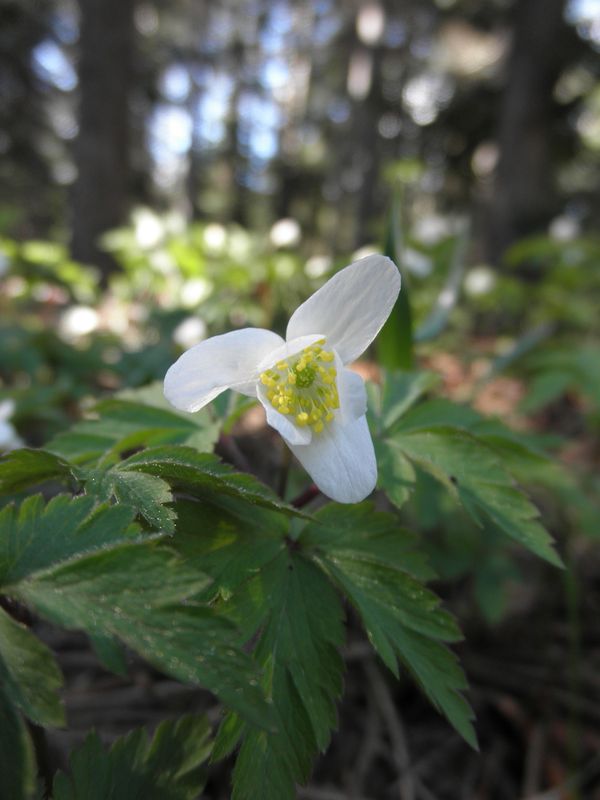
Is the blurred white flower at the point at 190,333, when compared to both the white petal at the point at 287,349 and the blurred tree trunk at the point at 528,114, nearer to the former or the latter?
the white petal at the point at 287,349

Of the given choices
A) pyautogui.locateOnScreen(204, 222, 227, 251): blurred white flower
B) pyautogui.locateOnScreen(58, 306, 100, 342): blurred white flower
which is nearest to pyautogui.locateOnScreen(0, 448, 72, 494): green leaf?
pyautogui.locateOnScreen(58, 306, 100, 342): blurred white flower

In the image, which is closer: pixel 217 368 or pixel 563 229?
pixel 217 368

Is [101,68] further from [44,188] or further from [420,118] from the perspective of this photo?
[44,188]

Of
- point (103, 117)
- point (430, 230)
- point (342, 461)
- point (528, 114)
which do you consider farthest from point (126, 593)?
point (528, 114)

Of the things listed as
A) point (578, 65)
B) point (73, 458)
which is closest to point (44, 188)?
point (578, 65)

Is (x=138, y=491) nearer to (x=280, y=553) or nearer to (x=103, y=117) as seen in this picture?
(x=280, y=553)

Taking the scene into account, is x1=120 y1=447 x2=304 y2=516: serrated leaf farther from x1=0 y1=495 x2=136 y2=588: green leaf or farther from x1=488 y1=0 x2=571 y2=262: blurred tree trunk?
x1=488 y1=0 x2=571 y2=262: blurred tree trunk
